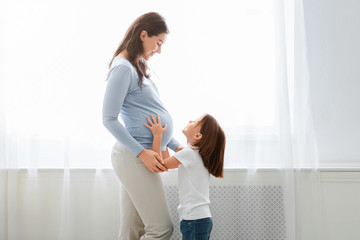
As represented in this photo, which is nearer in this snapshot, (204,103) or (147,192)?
(147,192)

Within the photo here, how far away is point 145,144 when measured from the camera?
1719mm

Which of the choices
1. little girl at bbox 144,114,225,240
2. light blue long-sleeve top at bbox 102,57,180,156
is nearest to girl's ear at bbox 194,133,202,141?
little girl at bbox 144,114,225,240

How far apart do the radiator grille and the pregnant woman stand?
51 cm

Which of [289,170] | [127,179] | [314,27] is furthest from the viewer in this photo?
[314,27]

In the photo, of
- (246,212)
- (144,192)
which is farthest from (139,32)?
(246,212)

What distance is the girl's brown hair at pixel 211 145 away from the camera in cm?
171

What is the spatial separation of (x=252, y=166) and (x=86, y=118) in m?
1.03

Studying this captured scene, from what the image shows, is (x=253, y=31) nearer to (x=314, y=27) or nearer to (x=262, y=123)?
(x=314, y=27)

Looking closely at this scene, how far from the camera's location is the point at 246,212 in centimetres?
217

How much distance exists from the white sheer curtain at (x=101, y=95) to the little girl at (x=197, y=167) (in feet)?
1.56

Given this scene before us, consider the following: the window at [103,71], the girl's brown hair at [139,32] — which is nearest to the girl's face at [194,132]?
the girl's brown hair at [139,32]

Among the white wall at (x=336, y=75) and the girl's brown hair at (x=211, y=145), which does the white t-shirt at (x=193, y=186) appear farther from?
→ the white wall at (x=336, y=75)

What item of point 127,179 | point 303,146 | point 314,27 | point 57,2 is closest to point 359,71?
point 314,27

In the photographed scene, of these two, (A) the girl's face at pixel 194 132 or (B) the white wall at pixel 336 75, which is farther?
(B) the white wall at pixel 336 75
